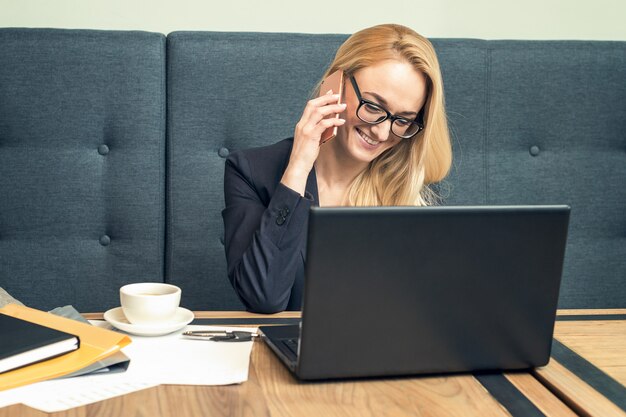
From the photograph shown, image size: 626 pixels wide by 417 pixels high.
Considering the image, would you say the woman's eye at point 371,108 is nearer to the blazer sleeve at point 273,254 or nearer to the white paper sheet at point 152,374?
the blazer sleeve at point 273,254

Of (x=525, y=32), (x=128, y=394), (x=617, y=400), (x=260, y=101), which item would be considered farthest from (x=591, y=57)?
(x=128, y=394)

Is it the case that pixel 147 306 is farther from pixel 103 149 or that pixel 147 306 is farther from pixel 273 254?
pixel 103 149

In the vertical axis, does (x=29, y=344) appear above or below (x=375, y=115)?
below

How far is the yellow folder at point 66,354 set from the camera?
0.87 meters

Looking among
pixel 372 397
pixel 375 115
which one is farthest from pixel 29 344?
pixel 375 115

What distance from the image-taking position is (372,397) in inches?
34.5

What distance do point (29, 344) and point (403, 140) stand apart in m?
1.03

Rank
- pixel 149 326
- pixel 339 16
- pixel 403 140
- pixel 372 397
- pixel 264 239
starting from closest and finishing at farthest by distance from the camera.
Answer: pixel 372 397
pixel 149 326
pixel 264 239
pixel 403 140
pixel 339 16

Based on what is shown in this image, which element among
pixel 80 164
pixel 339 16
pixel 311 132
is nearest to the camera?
pixel 311 132

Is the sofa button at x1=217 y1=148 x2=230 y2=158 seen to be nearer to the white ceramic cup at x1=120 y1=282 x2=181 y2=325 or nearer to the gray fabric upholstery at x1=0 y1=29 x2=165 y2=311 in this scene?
the gray fabric upholstery at x1=0 y1=29 x2=165 y2=311

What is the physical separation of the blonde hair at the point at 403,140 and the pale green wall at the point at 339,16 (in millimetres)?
558

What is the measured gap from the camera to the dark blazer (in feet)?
4.56

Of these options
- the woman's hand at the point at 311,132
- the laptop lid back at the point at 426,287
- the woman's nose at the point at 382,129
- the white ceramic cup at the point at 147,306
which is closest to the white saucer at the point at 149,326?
the white ceramic cup at the point at 147,306

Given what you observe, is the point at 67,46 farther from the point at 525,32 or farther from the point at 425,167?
the point at 525,32
